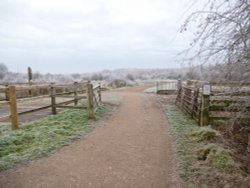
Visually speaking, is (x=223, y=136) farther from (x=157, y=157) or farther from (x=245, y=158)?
(x=157, y=157)

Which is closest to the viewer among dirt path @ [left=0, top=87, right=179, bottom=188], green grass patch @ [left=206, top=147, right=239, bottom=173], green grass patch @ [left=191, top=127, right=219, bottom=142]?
dirt path @ [left=0, top=87, right=179, bottom=188]

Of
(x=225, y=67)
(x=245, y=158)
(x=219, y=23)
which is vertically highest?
(x=219, y=23)

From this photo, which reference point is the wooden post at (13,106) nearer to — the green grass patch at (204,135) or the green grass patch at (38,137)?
the green grass patch at (38,137)

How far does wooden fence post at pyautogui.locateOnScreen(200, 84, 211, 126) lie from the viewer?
8.65 meters

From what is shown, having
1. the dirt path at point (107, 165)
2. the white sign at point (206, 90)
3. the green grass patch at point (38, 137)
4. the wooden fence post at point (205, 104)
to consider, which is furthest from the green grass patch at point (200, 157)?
the green grass patch at point (38, 137)

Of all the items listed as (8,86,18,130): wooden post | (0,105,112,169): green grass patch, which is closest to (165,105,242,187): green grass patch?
(0,105,112,169): green grass patch

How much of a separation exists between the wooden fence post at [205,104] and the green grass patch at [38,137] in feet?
11.0

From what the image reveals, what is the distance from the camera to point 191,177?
196 inches

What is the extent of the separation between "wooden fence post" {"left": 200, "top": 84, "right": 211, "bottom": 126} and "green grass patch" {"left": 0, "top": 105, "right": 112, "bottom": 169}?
3344mm

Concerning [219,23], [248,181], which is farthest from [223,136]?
[219,23]

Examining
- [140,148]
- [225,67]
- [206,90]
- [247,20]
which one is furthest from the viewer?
[206,90]

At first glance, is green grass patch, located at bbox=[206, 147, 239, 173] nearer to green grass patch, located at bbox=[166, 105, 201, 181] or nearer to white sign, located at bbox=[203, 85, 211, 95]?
green grass patch, located at bbox=[166, 105, 201, 181]

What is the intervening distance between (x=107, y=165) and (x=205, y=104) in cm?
430

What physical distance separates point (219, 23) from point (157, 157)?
9.80 feet
